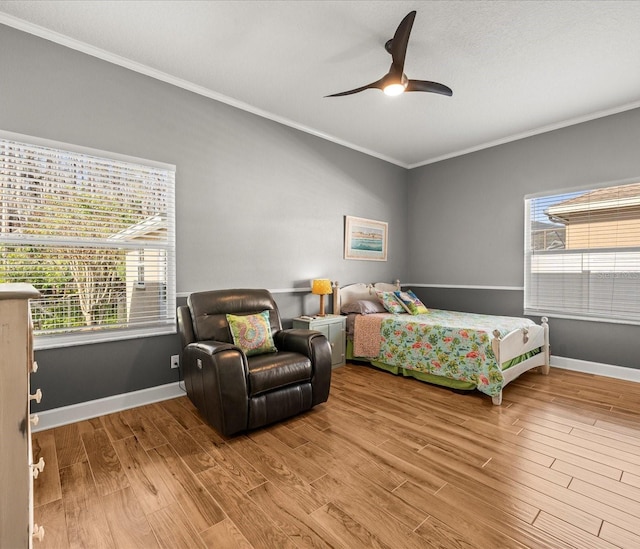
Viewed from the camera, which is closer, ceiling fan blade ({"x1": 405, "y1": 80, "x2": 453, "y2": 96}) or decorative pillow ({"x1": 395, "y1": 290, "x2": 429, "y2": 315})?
ceiling fan blade ({"x1": 405, "y1": 80, "x2": 453, "y2": 96})

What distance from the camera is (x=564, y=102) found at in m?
3.45

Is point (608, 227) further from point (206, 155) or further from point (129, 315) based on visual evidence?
point (129, 315)

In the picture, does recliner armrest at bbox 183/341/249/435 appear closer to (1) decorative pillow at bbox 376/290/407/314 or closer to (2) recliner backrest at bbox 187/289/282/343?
(2) recliner backrest at bbox 187/289/282/343

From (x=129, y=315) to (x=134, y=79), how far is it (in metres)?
1.99

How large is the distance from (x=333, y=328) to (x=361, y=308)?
0.48m

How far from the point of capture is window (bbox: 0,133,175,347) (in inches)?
94.7

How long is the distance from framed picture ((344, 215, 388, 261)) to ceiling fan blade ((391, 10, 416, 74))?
237 cm

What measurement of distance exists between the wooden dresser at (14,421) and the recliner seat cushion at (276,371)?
4.85 ft

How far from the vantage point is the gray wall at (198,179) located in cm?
250

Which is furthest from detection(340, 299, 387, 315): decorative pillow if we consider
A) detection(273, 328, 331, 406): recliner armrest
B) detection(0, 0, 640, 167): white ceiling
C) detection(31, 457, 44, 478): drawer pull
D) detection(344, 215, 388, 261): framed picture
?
detection(31, 457, 44, 478): drawer pull

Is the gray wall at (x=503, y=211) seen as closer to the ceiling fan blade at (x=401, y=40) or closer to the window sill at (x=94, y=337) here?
the ceiling fan blade at (x=401, y=40)

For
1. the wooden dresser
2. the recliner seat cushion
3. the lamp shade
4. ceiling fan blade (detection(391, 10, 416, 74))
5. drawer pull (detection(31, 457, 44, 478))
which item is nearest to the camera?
the wooden dresser

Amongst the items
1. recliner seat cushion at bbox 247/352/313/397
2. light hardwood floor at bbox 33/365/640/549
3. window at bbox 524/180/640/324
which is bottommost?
light hardwood floor at bbox 33/365/640/549

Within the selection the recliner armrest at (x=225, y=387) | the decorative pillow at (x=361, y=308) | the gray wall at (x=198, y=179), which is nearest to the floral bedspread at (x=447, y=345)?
the decorative pillow at (x=361, y=308)
